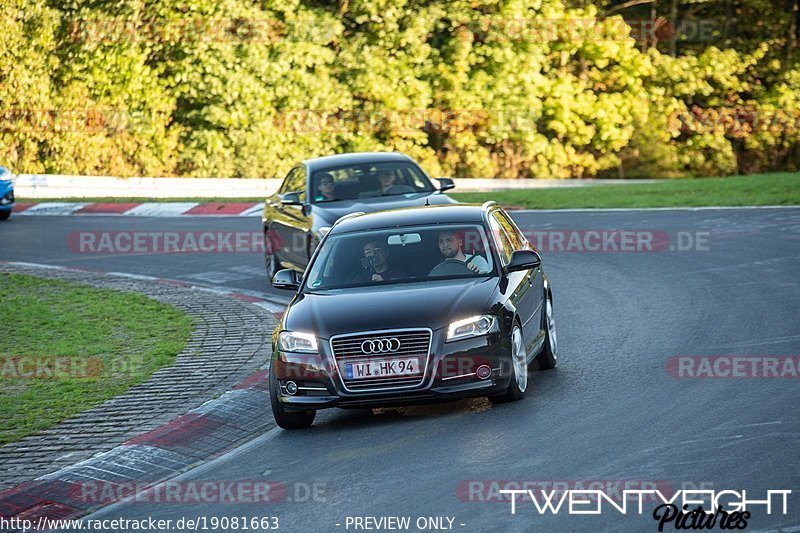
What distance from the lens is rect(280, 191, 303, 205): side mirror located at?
677 inches

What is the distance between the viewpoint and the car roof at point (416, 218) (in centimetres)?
1109

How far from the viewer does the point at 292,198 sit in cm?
1733

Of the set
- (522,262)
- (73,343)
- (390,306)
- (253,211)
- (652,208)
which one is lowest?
(253,211)

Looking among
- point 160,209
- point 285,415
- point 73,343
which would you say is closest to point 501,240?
point 285,415

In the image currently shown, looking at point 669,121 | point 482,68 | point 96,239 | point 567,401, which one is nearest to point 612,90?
point 669,121

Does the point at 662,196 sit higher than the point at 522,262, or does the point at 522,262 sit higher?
the point at 522,262

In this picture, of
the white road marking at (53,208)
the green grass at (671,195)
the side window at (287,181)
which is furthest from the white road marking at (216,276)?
the white road marking at (53,208)

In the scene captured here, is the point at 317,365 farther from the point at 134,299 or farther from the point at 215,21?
the point at 215,21

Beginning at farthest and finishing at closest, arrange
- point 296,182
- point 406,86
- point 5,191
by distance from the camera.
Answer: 1. point 406,86
2. point 5,191
3. point 296,182

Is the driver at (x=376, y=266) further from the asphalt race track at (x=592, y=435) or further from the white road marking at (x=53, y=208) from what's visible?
the white road marking at (x=53, y=208)

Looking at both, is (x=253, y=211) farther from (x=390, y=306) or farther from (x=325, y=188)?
(x=390, y=306)

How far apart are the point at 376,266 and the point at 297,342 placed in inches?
50.0

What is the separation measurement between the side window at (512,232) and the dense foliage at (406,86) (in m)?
28.5
